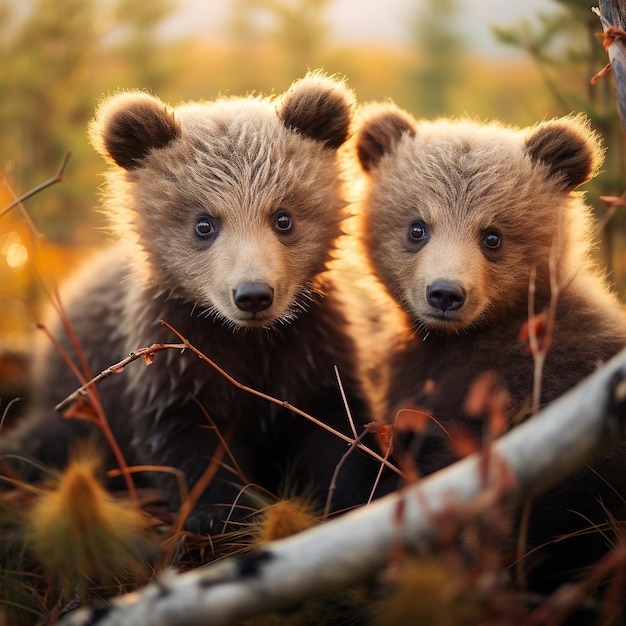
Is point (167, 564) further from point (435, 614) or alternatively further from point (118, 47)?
point (118, 47)

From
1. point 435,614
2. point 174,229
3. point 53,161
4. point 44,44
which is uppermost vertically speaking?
point 44,44

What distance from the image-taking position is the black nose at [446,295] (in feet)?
11.4

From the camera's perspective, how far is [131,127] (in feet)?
12.2

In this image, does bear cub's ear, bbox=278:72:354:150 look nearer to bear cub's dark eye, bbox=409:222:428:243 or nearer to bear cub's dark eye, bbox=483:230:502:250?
bear cub's dark eye, bbox=409:222:428:243

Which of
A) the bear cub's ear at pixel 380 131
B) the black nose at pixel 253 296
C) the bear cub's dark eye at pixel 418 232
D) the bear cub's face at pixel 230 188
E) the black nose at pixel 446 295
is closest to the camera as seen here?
the black nose at pixel 253 296

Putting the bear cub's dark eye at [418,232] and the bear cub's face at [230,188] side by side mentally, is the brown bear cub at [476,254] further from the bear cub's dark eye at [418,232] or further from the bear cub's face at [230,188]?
the bear cub's face at [230,188]

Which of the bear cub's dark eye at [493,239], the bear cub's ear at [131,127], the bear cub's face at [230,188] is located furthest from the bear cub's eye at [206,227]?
the bear cub's dark eye at [493,239]

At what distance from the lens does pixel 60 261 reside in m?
7.82

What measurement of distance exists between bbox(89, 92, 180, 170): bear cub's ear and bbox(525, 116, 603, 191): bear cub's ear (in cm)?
186

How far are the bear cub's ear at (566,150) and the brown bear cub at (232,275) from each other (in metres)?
1.00

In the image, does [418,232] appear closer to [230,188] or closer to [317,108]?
[317,108]

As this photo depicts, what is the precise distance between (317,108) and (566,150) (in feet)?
4.25

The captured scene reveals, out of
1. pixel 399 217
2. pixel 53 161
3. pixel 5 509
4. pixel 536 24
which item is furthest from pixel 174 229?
pixel 53 161

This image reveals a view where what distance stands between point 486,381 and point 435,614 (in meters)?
0.58
